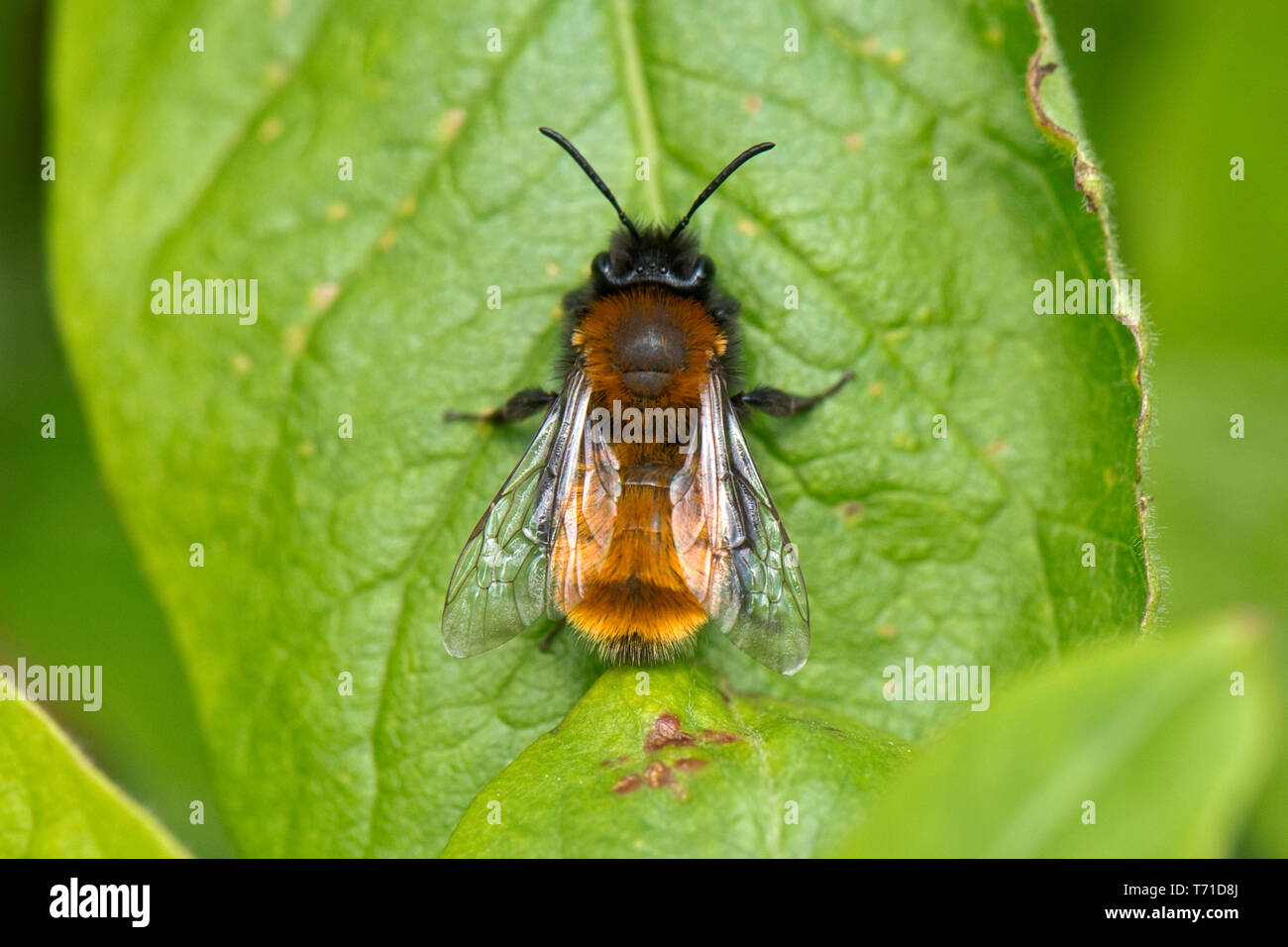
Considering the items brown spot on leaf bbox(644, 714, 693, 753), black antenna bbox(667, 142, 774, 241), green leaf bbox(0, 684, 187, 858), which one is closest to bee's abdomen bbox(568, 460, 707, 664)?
brown spot on leaf bbox(644, 714, 693, 753)

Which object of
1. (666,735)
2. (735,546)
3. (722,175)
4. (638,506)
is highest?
(722,175)

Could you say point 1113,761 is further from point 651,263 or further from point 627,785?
point 651,263

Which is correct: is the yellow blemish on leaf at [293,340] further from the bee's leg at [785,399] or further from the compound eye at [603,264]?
the bee's leg at [785,399]

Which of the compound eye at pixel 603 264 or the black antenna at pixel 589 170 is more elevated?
the black antenna at pixel 589 170

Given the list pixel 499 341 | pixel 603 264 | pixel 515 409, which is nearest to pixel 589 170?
pixel 603 264

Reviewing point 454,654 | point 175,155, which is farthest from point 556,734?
point 175,155

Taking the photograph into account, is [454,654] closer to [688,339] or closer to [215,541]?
[215,541]

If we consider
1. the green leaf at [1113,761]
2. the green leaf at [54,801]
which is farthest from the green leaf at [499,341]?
the green leaf at [1113,761]
